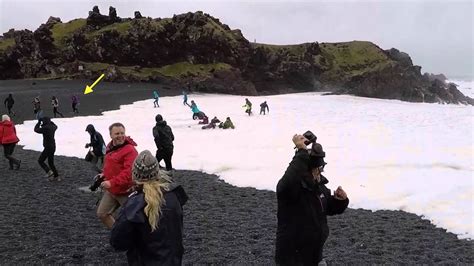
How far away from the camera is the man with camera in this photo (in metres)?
5.29

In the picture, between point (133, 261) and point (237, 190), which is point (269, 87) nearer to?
point (237, 190)

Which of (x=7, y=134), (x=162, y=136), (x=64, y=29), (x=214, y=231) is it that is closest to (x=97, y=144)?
(x=162, y=136)

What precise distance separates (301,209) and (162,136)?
33.3 feet

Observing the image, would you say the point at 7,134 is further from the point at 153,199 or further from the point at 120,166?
the point at 153,199

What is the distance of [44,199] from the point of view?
12844 mm

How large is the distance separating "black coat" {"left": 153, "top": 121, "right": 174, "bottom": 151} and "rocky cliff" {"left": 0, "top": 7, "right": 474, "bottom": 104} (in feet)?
199

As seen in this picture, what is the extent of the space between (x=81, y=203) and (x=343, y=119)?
86.0 feet

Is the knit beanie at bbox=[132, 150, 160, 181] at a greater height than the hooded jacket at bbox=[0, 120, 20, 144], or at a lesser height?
greater

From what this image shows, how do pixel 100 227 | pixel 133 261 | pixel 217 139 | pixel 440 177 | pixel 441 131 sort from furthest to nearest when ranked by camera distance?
pixel 441 131, pixel 217 139, pixel 440 177, pixel 100 227, pixel 133 261

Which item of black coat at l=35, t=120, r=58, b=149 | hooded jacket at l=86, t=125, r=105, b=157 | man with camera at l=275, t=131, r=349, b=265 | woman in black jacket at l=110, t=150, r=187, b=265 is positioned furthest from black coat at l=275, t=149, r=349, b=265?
black coat at l=35, t=120, r=58, b=149

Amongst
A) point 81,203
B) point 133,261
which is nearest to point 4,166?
→ point 81,203

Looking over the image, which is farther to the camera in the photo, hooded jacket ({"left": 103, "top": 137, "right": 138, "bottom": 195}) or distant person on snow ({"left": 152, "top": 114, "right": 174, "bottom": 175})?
distant person on snow ({"left": 152, "top": 114, "right": 174, "bottom": 175})

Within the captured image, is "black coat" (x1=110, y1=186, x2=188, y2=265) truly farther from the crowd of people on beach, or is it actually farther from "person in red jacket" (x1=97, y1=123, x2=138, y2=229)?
"person in red jacket" (x1=97, y1=123, x2=138, y2=229)

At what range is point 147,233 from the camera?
4.35 metres
